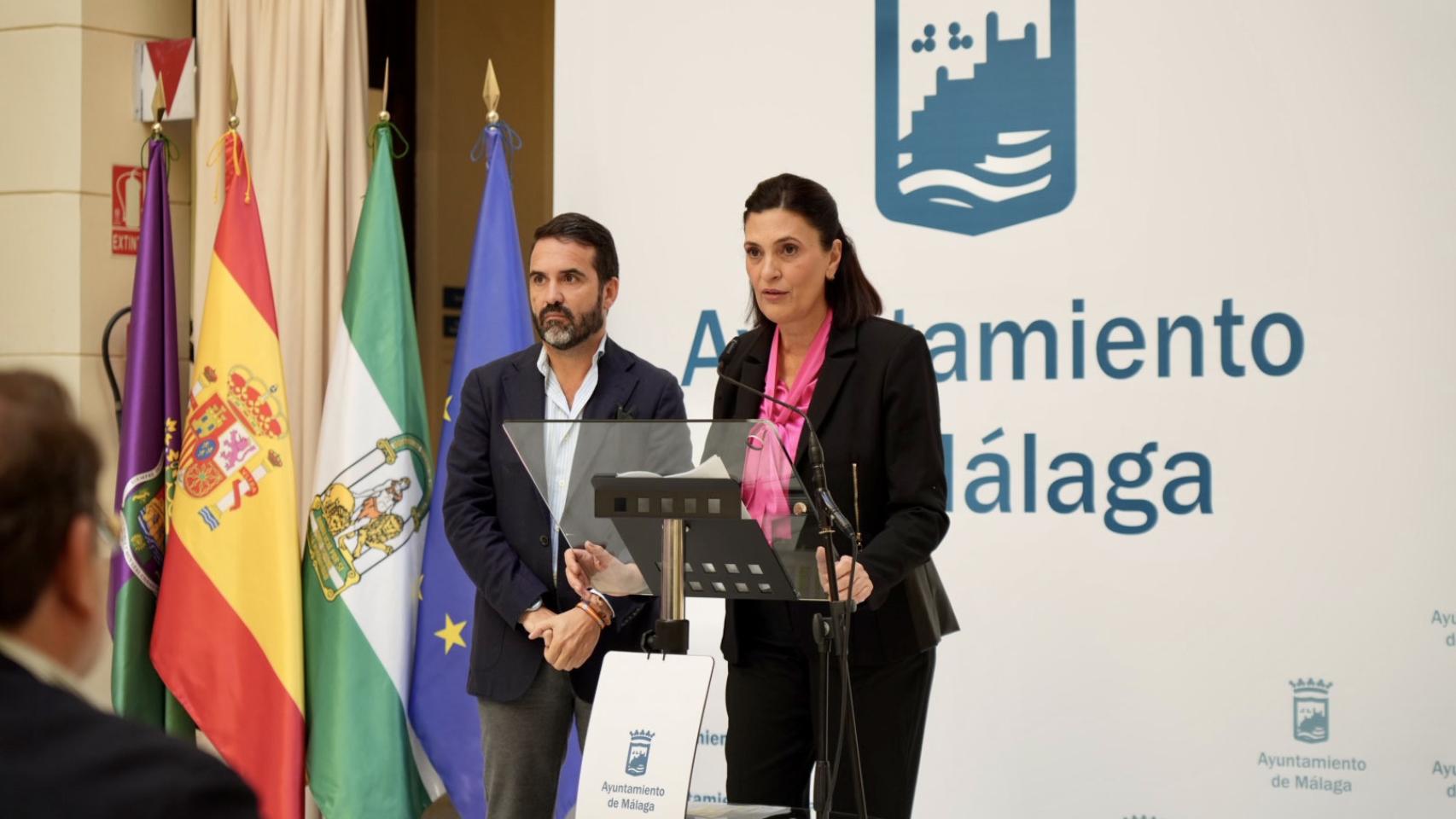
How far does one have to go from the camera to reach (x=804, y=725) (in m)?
2.65

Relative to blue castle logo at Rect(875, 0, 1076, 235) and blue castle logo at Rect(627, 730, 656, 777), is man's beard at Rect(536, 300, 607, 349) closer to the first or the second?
blue castle logo at Rect(875, 0, 1076, 235)

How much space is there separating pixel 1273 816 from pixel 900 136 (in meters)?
1.95

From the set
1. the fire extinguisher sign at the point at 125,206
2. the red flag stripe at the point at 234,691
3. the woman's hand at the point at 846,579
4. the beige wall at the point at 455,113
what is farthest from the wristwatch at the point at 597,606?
the beige wall at the point at 455,113

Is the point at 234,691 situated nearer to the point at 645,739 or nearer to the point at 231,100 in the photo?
the point at 231,100

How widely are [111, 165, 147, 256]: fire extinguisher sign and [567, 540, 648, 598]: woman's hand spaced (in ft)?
10.9

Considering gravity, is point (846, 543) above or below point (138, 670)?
above

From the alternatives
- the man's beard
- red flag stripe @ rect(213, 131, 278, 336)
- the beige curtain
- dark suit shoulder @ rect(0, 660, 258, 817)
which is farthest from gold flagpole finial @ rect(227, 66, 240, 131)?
dark suit shoulder @ rect(0, 660, 258, 817)

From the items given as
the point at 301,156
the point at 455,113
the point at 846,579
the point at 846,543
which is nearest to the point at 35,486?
the point at 846,579

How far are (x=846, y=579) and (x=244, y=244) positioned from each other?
2.92 metres

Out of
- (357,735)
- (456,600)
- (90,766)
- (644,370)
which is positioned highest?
(644,370)

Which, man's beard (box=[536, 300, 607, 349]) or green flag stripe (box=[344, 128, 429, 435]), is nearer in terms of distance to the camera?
man's beard (box=[536, 300, 607, 349])

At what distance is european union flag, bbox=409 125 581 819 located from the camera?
171 inches

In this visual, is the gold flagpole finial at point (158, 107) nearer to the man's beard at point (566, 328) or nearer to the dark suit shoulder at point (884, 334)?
the man's beard at point (566, 328)

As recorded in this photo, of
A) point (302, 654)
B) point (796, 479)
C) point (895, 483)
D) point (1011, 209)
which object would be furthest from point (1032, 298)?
point (302, 654)
